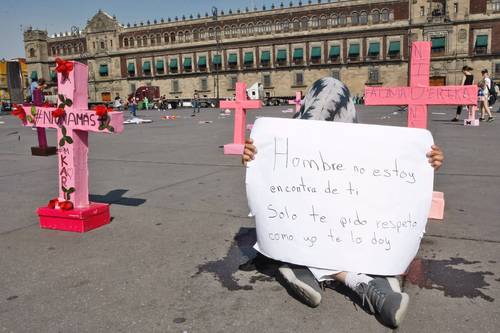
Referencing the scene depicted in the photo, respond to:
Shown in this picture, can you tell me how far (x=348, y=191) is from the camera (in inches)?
96.0

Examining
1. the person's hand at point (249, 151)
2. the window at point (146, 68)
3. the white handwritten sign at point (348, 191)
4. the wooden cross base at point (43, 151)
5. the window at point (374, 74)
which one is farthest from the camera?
the window at point (146, 68)

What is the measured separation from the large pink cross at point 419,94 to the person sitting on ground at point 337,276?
1.38m

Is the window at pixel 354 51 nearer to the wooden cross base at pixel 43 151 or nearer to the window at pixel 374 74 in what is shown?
the window at pixel 374 74

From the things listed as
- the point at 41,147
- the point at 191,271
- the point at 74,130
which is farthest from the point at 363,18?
the point at 191,271

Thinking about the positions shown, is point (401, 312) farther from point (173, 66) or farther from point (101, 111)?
point (173, 66)

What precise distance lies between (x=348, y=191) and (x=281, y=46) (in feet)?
187

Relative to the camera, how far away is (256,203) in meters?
2.60

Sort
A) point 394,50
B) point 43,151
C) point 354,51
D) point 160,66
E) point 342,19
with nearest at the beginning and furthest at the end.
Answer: point 43,151, point 394,50, point 354,51, point 342,19, point 160,66

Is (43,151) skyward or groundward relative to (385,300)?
skyward

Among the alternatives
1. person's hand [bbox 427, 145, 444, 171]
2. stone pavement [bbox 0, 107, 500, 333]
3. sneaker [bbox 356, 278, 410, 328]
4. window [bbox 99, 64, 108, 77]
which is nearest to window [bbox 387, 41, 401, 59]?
window [bbox 99, 64, 108, 77]

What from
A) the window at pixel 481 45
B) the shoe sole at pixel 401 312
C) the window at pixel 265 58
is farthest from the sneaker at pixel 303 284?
the window at pixel 265 58

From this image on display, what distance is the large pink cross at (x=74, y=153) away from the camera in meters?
3.63

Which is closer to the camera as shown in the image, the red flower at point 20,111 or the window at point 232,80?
the red flower at point 20,111

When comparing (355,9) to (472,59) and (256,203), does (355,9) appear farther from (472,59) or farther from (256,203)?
(256,203)
